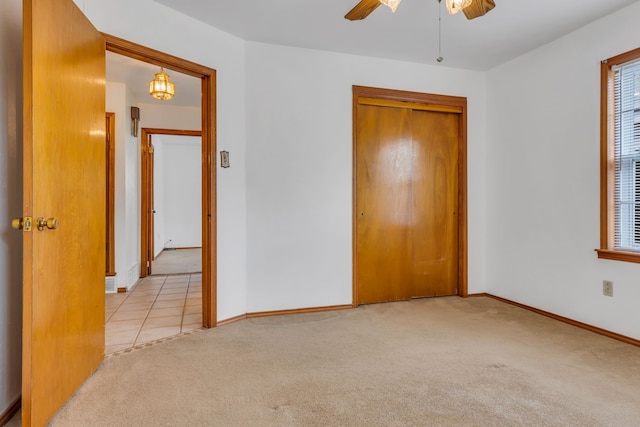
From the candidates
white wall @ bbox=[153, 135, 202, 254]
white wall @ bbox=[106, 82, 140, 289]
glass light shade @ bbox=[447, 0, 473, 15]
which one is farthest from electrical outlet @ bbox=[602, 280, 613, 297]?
white wall @ bbox=[153, 135, 202, 254]

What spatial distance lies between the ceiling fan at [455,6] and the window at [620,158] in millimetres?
1399

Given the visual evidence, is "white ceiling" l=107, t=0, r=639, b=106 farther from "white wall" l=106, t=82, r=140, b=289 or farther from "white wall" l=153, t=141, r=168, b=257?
"white wall" l=153, t=141, r=168, b=257

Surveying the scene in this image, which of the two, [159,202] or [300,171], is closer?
[300,171]

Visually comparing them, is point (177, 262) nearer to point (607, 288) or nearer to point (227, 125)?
point (227, 125)

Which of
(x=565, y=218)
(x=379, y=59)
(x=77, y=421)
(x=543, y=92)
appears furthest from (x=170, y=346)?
(x=543, y=92)

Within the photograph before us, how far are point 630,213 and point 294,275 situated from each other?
8.67 ft

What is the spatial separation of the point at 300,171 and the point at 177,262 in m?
4.02

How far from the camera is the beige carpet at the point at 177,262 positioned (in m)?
5.41

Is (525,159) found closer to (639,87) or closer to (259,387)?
(639,87)

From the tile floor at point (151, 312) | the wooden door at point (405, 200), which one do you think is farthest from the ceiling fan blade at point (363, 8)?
the tile floor at point (151, 312)

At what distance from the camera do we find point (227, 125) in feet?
9.50

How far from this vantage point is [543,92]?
3139 mm

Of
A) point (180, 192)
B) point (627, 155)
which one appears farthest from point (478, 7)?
point (180, 192)

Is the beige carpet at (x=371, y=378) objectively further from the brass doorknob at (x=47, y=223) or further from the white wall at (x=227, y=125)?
the brass doorknob at (x=47, y=223)
